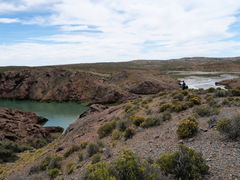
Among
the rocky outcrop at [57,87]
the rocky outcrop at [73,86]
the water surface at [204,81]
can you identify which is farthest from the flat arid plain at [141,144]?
the water surface at [204,81]

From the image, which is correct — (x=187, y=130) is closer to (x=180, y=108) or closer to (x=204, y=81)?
(x=180, y=108)

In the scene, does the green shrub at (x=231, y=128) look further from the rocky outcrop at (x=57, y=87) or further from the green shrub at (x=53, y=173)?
the rocky outcrop at (x=57, y=87)

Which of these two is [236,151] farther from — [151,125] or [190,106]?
[190,106]

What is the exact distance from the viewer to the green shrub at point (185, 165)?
388 centimetres

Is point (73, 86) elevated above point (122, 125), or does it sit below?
above

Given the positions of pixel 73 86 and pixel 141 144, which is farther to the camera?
pixel 73 86

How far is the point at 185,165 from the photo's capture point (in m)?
4.03

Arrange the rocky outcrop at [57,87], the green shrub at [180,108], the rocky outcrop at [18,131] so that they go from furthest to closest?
the rocky outcrop at [57,87] → the rocky outcrop at [18,131] → the green shrub at [180,108]

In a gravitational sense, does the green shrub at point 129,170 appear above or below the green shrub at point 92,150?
above

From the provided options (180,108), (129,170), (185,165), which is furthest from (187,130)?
(180,108)

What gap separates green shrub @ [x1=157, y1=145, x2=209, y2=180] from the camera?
12.7 feet

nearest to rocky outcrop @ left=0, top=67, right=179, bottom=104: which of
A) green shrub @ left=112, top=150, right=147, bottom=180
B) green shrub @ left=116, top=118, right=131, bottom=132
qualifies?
green shrub @ left=116, top=118, right=131, bottom=132

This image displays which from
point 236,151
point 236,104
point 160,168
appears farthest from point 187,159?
point 236,104

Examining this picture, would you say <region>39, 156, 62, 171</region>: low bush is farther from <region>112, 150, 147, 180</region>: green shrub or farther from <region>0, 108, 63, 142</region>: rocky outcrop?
<region>0, 108, 63, 142</region>: rocky outcrop
